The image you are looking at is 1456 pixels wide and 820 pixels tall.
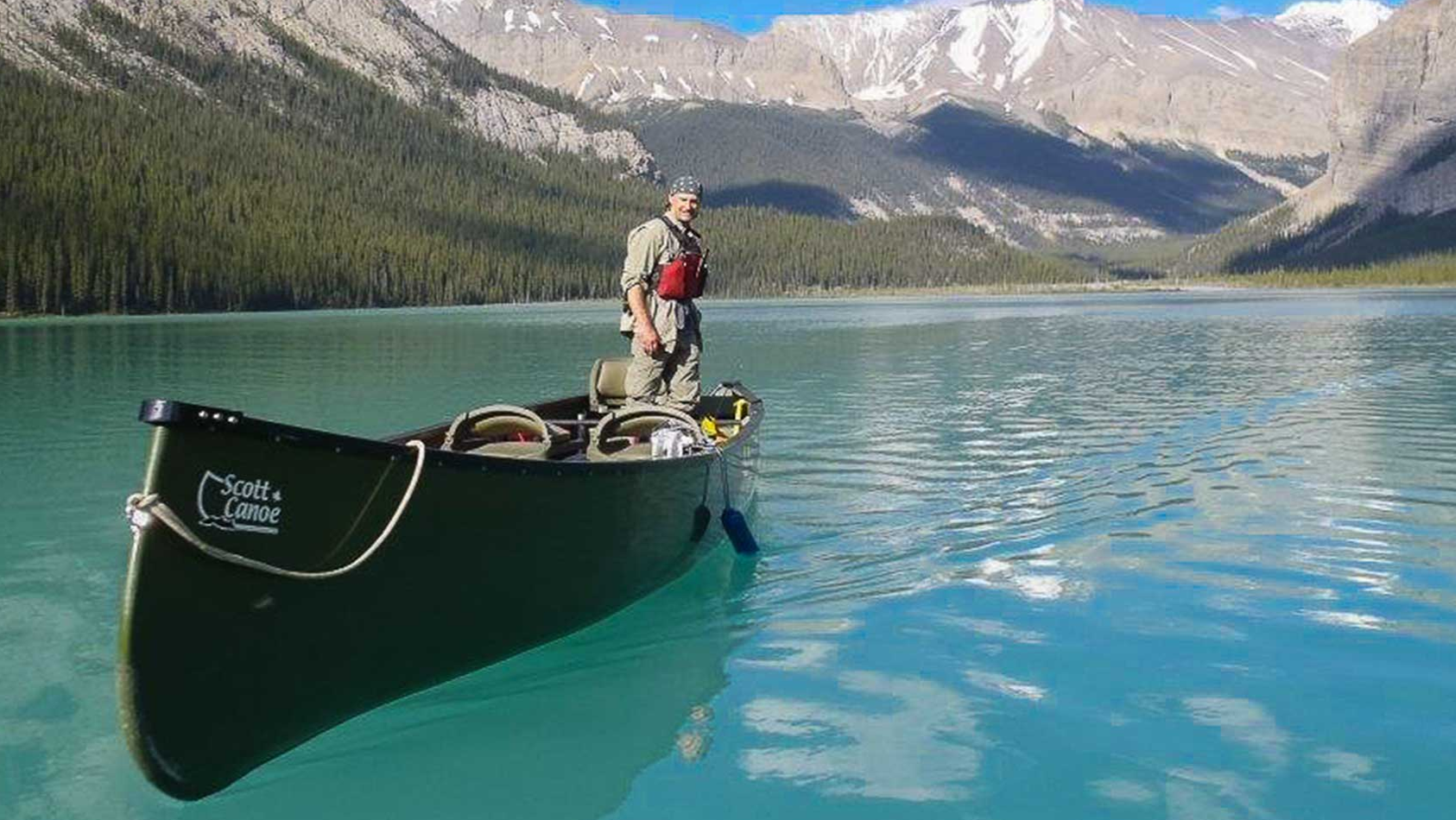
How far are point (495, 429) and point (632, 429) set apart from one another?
1.55m

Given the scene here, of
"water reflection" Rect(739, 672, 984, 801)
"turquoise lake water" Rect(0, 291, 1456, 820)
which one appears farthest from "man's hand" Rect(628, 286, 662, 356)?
"water reflection" Rect(739, 672, 984, 801)

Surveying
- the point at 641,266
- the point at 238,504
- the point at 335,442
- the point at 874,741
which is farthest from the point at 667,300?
the point at 238,504

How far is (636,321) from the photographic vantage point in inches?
557

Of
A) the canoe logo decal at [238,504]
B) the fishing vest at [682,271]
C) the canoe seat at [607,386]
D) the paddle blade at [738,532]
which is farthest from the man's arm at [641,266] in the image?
the canoe logo decal at [238,504]

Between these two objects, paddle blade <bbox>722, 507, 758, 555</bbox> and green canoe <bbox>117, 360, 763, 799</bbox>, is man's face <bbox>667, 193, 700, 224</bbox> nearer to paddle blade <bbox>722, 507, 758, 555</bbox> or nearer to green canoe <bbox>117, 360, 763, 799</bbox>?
paddle blade <bbox>722, 507, 758, 555</bbox>

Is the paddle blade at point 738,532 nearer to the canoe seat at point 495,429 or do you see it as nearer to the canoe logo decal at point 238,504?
the canoe seat at point 495,429

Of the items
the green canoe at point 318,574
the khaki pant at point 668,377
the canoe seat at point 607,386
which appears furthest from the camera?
the canoe seat at point 607,386

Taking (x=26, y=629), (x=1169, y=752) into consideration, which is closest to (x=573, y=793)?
(x=1169, y=752)

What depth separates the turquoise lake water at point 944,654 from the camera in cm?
793

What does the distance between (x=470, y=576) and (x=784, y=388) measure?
27.6m

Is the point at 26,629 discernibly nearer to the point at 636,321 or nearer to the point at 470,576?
the point at 470,576

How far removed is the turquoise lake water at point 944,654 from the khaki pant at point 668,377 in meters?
1.89

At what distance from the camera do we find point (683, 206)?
13766 millimetres

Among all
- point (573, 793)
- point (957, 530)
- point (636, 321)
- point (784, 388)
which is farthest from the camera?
point (784, 388)
